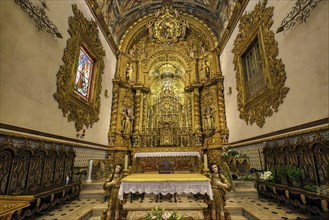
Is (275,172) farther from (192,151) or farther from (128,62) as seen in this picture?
(128,62)

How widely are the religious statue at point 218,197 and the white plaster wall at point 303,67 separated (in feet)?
8.57

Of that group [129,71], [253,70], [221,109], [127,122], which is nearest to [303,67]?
[253,70]

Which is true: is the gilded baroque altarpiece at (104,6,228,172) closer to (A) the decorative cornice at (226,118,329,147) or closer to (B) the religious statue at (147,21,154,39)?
(B) the religious statue at (147,21,154,39)

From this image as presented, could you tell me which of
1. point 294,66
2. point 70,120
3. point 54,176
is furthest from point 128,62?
point 294,66

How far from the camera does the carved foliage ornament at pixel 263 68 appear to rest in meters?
Answer: 4.94

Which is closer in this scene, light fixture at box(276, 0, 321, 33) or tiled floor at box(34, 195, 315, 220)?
tiled floor at box(34, 195, 315, 220)

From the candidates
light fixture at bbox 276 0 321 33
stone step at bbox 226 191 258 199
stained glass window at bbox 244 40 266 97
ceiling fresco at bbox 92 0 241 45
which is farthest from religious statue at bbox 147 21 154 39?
stone step at bbox 226 191 258 199

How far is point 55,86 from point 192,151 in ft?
22.9

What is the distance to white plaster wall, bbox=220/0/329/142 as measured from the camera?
3.43 metres

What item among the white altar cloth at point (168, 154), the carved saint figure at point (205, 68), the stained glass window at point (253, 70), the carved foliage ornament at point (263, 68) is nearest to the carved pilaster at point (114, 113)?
the white altar cloth at point (168, 154)

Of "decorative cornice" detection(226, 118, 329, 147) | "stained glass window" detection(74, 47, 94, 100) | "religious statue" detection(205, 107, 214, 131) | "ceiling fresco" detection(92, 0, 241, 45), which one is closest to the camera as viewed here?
"decorative cornice" detection(226, 118, 329, 147)

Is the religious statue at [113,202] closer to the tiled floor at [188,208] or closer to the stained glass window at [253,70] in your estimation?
the tiled floor at [188,208]

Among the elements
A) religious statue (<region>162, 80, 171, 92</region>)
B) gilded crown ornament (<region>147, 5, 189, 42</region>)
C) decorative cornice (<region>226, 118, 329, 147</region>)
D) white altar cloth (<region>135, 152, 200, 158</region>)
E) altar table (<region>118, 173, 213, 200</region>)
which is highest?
gilded crown ornament (<region>147, 5, 189, 42</region>)

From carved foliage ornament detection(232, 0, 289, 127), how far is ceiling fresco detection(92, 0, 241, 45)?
3.27 m
